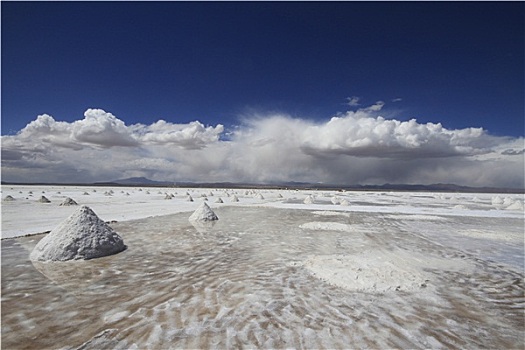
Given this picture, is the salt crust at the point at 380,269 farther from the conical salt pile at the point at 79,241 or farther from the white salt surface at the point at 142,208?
the white salt surface at the point at 142,208

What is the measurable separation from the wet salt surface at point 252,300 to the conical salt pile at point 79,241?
1.34 ft

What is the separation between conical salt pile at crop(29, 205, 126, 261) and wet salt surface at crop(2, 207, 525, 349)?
1.34 ft

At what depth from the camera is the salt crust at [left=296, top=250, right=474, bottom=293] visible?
19.5ft

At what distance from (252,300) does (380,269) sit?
3502mm

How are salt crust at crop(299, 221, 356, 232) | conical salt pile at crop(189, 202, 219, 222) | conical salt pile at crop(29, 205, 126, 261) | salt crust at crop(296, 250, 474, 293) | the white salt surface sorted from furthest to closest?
conical salt pile at crop(189, 202, 219, 222)
the white salt surface
salt crust at crop(299, 221, 356, 232)
conical salt pile at crop(29, 205, 126, 261)
salt crust at crop(296, 250, 474, 293)

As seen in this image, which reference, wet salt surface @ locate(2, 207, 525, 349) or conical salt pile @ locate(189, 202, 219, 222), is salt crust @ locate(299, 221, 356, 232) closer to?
wet salt surface @ locate(2, 207, 525, 349)

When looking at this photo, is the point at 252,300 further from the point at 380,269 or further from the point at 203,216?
the point at 203,216

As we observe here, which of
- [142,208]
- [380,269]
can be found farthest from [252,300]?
[142,208]

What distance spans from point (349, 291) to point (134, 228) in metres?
10.3

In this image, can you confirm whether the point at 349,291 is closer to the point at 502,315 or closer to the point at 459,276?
the point at 502,315

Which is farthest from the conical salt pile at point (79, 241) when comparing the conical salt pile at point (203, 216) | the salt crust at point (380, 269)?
the conical salt pile at point (203, 216)

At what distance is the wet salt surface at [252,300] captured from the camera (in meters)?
3.85

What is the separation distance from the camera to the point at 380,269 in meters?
6.77

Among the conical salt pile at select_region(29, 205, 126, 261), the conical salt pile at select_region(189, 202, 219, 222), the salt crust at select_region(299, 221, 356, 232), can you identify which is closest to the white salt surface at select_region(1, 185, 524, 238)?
the conical salt pile at select_region(189, 202, 219, 222)
